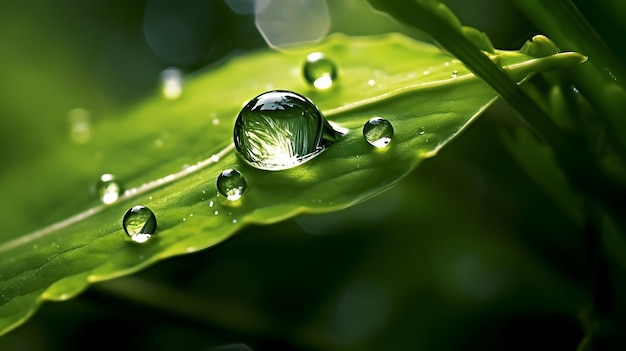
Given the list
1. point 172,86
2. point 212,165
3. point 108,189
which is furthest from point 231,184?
point 172,86

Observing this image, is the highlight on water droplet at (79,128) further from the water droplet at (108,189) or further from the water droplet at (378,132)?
the water droplet at (378,132)

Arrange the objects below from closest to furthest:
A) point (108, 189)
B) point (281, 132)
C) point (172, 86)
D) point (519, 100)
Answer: point (519, 100) → point (281, 132) → point (108, 189) → point (172, 86)

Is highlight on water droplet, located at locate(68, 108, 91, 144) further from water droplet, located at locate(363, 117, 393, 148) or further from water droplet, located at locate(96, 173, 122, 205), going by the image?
water droplet, located at locate(363, 117, 393, 148)

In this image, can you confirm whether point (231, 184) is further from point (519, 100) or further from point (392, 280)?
point (392, 280)

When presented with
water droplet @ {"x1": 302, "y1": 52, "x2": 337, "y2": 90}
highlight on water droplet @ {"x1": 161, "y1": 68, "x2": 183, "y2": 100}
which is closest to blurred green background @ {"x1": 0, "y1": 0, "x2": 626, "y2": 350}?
highlight on water droplet @ {"x1": 161, "y1": 68, "x2": 183, "y2": 100}

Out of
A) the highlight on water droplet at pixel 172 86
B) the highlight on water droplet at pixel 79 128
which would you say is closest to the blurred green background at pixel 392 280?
the highlight on water droplet at pixel 79 128

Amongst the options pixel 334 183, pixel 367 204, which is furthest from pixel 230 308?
pixel 334 183
